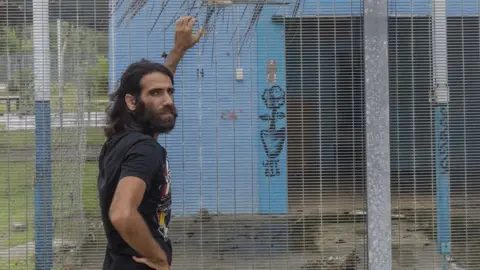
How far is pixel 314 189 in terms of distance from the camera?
4949mm

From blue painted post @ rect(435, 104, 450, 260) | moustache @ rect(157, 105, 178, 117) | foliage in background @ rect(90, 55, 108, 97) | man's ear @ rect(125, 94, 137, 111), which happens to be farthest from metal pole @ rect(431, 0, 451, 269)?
man's ear @ rect(125, 94, 137, 111)

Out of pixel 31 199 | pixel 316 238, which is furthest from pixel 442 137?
pixel 31 199

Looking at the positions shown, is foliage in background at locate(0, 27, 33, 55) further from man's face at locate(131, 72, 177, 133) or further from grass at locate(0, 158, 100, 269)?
man's face at locate(131, 72, 177, 133)

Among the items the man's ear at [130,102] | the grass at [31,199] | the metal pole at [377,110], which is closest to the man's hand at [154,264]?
the man's ear at [130,102]

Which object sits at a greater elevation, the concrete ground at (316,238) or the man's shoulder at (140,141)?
the man's shoulder at (140,141)

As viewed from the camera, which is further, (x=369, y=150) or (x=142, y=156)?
(x=369, y=150)

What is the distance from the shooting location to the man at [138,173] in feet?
7.01

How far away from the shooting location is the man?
214 centimetres

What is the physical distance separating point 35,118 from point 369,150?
2.91 m

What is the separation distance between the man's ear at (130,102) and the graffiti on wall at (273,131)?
2565mm

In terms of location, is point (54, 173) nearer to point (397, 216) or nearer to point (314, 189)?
point (314, 189)

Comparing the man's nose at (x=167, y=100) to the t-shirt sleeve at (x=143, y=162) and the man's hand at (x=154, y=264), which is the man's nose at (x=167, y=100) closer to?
the t-shirt sleeve at (x=143, y=162)

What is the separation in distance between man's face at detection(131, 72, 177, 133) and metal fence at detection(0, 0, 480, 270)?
2515 mm

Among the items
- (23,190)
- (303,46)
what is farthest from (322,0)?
(23,190)
